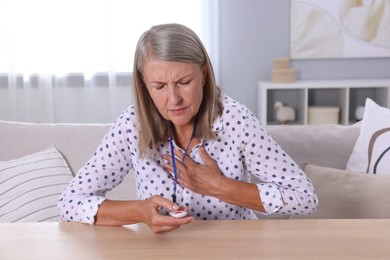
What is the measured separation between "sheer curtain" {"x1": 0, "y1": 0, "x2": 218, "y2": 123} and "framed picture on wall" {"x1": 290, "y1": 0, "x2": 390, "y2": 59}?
24.5 inches

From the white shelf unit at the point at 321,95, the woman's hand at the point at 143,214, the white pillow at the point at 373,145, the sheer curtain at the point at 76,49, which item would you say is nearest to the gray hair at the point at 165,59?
the woman's hand at the point at 143,214

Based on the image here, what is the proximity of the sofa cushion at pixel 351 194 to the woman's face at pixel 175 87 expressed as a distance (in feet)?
1.96

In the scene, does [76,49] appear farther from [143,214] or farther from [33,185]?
[143,214]

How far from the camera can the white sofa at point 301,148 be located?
5.54ft

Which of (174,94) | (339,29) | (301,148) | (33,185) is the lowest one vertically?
(33,185)

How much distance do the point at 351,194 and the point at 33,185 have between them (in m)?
1.01

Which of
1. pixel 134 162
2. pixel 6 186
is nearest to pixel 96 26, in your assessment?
pixel 6 186

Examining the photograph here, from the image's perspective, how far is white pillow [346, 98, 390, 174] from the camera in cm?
173

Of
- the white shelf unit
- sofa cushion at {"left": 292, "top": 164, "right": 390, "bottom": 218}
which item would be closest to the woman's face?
sofa cushion at {"left": 292, "top": 164, "right": 390, "bottom": 218}

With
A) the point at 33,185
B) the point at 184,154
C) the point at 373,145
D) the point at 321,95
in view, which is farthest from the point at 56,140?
the point at 321,95

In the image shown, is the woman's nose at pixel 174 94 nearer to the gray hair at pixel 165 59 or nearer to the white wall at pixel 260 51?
the gray hair at pixel 165 59

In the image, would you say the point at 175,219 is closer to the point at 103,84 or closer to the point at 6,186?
the point at 6,186

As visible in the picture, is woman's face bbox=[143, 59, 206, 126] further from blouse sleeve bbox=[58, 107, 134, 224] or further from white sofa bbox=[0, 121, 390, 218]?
white sofa bbox=[0, 121, 390, 218]

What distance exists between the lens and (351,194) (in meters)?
1.67
